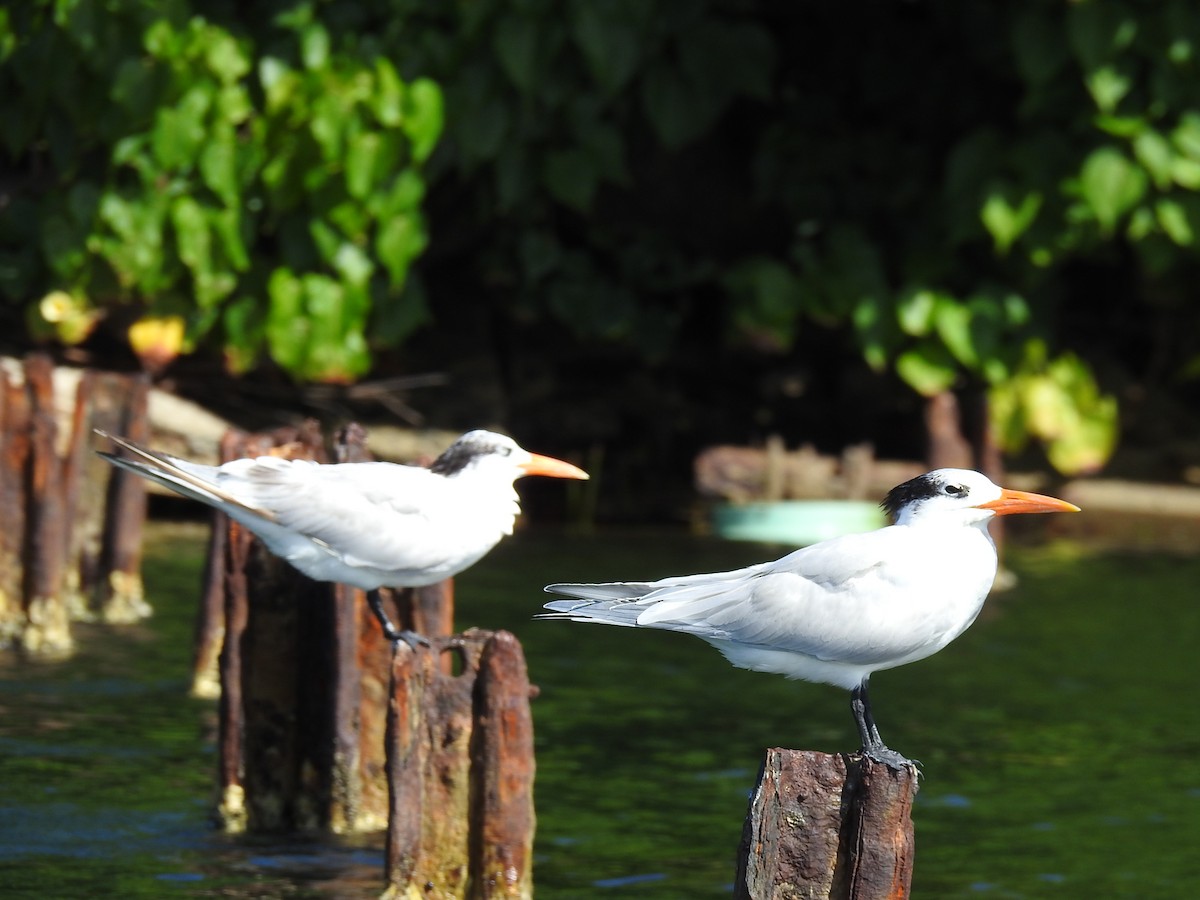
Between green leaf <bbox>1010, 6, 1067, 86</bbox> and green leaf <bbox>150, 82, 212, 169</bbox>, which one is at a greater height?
green leaf <bbox>1010, 6, 1067, 86</bbox>

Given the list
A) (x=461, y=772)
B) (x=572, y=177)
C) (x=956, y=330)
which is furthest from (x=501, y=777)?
(x=956, y=330)

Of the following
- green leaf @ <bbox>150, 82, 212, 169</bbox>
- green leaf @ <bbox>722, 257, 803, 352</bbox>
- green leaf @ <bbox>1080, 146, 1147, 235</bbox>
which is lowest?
green leaf @ <bbox>722, 257, 803, 352</bbox>

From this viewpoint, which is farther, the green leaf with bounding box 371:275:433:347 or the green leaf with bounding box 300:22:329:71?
the green leaf with bounding box 371:275:433:347

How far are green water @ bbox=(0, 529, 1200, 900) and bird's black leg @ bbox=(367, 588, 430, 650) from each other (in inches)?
36.1

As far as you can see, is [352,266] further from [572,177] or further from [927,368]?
[927,368]

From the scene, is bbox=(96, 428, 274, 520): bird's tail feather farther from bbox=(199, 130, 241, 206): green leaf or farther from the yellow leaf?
the yellow leaf

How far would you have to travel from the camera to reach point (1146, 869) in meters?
7.11

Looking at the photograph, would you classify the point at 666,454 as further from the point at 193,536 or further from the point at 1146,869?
the point at 1146,869

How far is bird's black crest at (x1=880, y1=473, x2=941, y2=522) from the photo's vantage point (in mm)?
5148

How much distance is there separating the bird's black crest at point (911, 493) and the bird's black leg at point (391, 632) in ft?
5.04

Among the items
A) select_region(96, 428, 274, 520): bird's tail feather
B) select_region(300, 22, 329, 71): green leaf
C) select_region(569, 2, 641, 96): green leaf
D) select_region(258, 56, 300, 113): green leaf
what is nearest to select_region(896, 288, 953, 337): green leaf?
select_region(569, 2, 641, 96): green leaf

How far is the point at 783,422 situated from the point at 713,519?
4.89 ft

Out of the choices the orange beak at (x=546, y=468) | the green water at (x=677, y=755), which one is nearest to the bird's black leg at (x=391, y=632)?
the orange beak at (x=546, y=468)

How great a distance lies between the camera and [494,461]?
5.84 m
